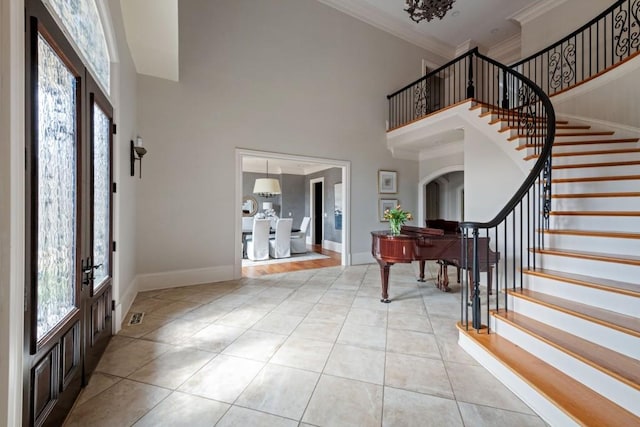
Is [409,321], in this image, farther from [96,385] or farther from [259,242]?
[259,242]

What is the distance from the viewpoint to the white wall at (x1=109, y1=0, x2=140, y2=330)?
8.52ft

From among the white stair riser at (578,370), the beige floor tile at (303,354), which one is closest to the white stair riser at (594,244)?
the white stair riser at (578,370)

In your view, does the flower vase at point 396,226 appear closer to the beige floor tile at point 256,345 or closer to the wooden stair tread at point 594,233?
the wooden stair tread at point 594,233

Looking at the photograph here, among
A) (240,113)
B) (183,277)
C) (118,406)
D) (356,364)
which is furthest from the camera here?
(240,113)

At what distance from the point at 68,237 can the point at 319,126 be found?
4.62 metres

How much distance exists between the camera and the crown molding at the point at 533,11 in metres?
5.62

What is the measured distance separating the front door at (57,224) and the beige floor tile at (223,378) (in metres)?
0.69

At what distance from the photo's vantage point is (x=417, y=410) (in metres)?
1.64

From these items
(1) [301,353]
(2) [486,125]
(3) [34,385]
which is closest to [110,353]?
(3) [34,385]

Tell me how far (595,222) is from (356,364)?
2.68 meters

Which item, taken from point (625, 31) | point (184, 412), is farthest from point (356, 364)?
point (625, 31)

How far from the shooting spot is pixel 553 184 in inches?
126

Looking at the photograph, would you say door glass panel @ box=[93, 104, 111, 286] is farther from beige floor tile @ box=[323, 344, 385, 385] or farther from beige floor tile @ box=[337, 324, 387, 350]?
beige floor tile @ box=[337, 324, 387, 350]

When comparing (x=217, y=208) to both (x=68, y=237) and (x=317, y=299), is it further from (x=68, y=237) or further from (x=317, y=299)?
(x=68, y=237)
